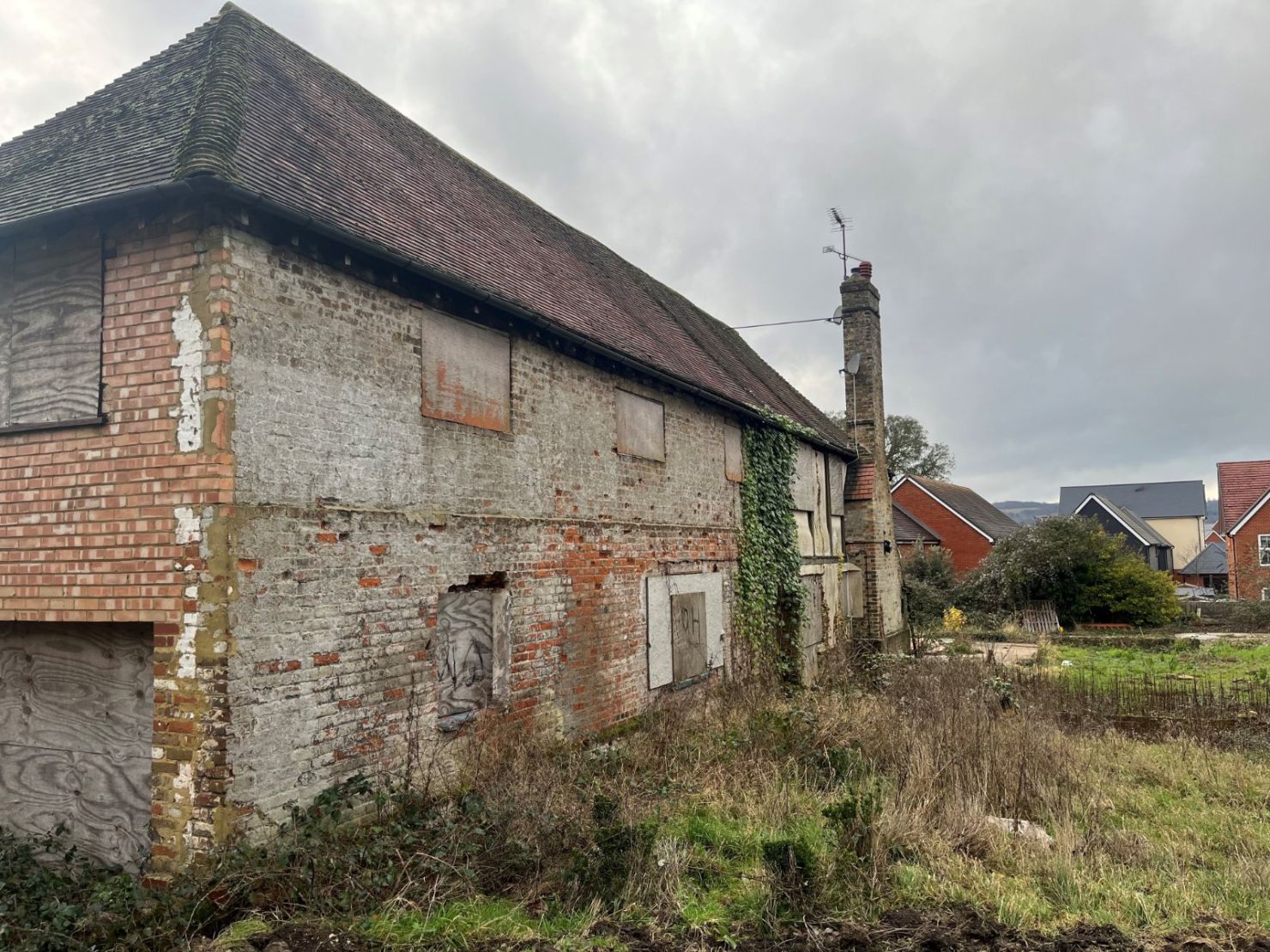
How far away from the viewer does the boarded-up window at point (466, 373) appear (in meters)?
7.37

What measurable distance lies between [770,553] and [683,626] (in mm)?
3167

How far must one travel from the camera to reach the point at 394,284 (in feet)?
23.0

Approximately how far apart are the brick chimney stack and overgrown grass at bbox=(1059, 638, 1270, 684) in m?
4.09

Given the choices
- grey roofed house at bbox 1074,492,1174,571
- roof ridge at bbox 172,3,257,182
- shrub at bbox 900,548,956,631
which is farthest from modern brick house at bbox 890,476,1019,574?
roof ridge at bbox 172,3,257,182

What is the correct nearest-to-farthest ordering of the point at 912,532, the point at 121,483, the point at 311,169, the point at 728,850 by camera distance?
the point at 121,483
the point at 728,850
the point at 311,169
the point at 912,532

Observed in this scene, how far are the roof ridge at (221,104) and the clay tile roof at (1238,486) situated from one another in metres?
44.1

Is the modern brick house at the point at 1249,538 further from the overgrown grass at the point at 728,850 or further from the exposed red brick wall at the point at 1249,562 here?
the overgrown grass at the point at 728,850

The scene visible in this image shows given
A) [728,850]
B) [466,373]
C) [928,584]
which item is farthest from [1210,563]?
[466,373]

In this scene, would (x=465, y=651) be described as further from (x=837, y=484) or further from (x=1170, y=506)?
(x=1170, y=506)

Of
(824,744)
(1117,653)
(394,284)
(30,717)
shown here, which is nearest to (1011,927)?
(824,744)

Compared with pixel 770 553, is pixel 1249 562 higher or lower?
lower

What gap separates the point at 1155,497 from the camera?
214ft

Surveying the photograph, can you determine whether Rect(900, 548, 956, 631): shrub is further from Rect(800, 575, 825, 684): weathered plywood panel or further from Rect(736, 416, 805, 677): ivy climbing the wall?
Rect(736, 416, 805, 677): ivy climbing the wall

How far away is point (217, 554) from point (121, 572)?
87 cm
